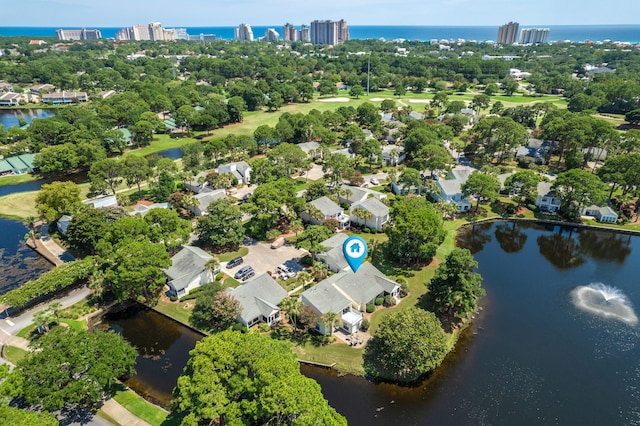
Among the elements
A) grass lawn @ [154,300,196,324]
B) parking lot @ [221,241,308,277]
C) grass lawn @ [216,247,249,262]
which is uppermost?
parking lot @ [221,241,308,277]

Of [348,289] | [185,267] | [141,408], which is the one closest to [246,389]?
[141,408]

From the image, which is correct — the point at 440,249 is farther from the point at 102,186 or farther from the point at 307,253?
the point at 102,186

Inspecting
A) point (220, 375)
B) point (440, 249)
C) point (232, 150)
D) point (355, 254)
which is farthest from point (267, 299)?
point (232, 150)

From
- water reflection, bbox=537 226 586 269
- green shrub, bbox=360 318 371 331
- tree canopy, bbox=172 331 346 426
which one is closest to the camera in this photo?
tree canopy, bbox=172 331 346 426

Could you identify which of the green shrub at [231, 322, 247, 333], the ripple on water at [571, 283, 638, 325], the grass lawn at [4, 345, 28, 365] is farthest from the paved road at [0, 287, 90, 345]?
the ripple on water at [571, 283, 638, 325]

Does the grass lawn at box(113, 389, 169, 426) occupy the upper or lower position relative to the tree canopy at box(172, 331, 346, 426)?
lower

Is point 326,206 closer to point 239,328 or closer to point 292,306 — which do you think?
point 292,306

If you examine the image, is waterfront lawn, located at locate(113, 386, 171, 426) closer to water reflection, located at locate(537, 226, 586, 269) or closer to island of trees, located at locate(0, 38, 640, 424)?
island of trees, located at locate(0, 38, 640, 424)
